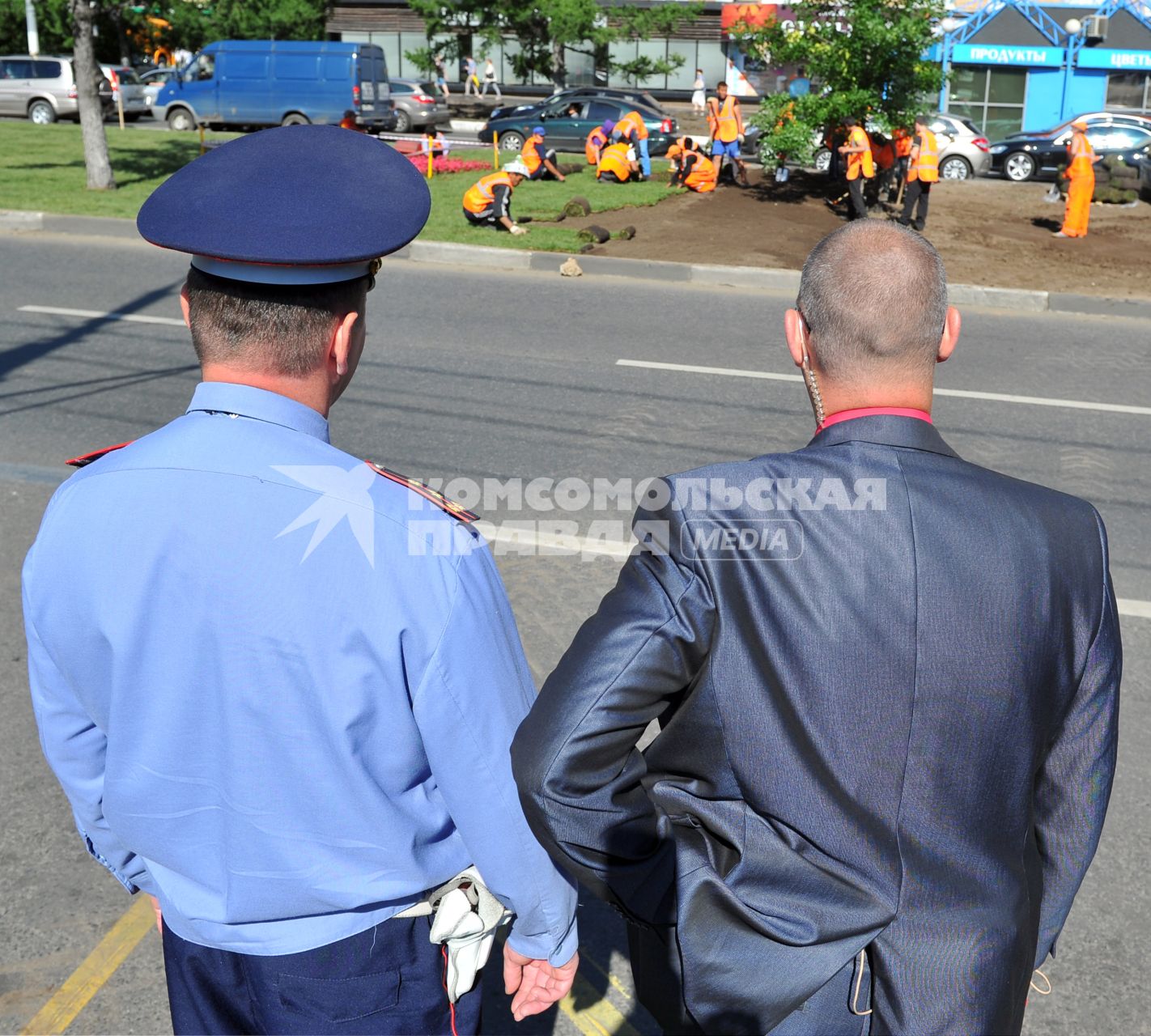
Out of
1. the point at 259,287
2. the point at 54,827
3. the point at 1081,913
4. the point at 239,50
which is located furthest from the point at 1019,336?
the point at 239,50

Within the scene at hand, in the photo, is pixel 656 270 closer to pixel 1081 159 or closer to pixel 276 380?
pixel 1081 159

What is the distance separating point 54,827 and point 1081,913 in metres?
3.14

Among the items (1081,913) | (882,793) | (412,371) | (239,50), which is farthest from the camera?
(239,50)

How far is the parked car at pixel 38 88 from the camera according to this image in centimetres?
3181

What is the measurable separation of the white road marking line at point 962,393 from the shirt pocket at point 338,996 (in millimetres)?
7034

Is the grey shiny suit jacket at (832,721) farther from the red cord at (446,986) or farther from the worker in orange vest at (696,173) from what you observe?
the worker in orange vest at (696,173)

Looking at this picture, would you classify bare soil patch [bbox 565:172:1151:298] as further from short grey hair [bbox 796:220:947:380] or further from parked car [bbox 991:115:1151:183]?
short grey hair [bbox 796:220:947:380]

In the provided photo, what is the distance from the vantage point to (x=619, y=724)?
174 centimetres

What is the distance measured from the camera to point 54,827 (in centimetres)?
381

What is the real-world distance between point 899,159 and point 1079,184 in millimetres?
2804

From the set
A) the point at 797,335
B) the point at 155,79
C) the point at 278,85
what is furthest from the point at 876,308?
the point at 155,79

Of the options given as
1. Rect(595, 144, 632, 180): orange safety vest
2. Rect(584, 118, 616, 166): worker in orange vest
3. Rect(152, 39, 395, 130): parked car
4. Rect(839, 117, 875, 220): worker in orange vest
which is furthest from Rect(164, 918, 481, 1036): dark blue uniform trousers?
Rect(152, 39, 395, 130): parked car

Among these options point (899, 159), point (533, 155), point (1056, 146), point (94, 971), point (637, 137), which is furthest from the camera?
point (1056, 146)

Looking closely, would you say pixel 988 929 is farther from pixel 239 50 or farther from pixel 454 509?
pixel 239 50
